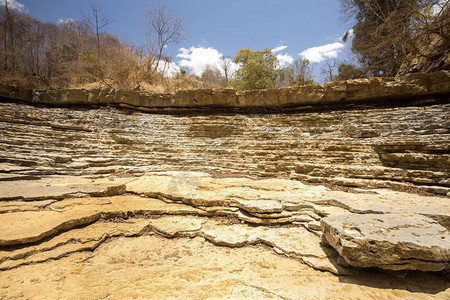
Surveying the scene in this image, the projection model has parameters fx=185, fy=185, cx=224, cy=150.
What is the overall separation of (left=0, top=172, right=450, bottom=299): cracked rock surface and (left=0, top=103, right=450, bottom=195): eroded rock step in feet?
5.05

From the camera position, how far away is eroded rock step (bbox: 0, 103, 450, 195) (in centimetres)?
483

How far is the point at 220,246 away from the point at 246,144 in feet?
15.2

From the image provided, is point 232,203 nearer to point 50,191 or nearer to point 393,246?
point 393,246

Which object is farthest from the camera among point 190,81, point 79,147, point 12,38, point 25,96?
point 190,81

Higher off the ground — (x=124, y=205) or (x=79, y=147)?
(x=79, y=147)

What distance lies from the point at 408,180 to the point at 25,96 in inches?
553

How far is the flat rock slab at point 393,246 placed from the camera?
1.91m

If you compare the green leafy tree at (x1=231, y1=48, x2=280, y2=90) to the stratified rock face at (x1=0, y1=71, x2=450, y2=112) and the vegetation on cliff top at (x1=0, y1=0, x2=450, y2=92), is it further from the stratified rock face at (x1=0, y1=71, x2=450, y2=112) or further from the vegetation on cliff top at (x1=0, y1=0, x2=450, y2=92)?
the stratified rock face at (x1=0, y1=71, x2=450, y2=112)

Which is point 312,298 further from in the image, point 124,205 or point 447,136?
point 447,136

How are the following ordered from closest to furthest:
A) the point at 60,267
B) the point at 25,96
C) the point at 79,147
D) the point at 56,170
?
the point at 60,267 → the point at 56,170 → the point at 79,147 → the point at 25,96

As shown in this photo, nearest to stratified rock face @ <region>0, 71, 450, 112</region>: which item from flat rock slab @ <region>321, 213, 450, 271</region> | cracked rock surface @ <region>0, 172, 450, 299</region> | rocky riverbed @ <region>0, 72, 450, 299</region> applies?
rocky riverbed @ <region>0, 72, 450, 299</region>

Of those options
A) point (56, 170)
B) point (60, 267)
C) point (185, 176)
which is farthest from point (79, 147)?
point (60, 267)

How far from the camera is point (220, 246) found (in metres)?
2.62

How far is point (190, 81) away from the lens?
1333 centimetres
